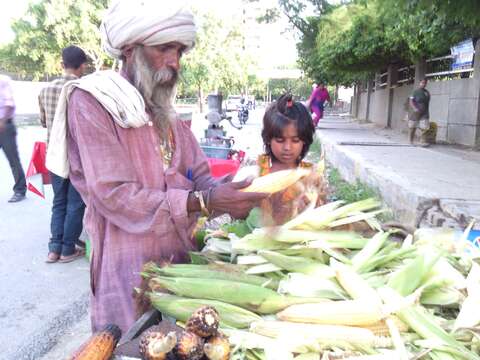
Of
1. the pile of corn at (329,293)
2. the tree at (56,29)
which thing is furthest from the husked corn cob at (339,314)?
the tree at (56,29)

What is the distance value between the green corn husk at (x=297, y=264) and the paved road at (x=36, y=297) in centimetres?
210

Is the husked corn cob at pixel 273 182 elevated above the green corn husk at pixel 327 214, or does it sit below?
above

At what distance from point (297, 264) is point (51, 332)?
2440 millimetres

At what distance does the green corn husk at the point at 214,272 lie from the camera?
1466 mm

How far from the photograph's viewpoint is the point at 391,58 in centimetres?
1786

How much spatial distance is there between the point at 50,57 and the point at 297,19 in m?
18.6

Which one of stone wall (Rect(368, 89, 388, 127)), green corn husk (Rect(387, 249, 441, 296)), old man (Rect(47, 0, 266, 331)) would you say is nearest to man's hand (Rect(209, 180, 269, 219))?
old man (Rect(47, 0, 266, 331))

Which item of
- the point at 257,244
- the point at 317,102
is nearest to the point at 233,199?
the point at 257,244

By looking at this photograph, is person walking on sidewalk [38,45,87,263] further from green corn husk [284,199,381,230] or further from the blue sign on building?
the blue sign on building

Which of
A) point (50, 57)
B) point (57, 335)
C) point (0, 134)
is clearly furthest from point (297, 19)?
point (57, 335)

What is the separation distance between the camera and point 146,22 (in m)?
1.60

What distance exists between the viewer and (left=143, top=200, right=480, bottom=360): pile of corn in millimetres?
1228

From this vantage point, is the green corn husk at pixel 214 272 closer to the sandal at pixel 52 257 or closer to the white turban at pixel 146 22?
the white turban at pixel 146 22

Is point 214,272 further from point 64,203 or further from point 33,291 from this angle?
point 64,203
